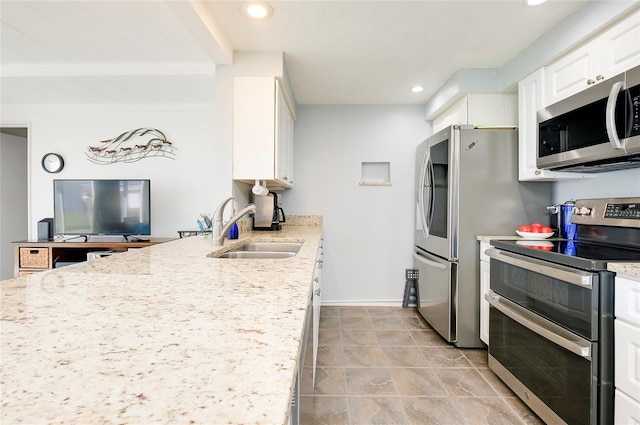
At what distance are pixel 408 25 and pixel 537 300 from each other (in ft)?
6.07

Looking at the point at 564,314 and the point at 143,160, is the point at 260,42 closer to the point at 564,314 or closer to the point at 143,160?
the point at 143,160

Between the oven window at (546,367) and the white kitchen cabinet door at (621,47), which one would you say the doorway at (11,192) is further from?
the white kitchen cabinet door at (621,47)

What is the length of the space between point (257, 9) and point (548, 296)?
227 cm

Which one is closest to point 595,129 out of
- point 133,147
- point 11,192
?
point 133,147

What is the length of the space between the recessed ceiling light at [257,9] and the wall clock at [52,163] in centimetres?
321

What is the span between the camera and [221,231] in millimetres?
1801

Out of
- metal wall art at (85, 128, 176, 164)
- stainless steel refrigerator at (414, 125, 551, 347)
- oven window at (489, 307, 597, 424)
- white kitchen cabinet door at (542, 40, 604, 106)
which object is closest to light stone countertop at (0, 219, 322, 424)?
oven window at (489, 307, 597, 424)

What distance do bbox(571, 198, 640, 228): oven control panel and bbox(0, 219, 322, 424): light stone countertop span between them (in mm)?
1939

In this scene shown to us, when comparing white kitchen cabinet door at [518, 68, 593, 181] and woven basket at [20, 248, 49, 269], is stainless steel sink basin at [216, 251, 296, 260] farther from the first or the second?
woven basket at [20, 248, 49, 269]

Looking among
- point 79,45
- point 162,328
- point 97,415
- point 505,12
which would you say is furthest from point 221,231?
point 505,12

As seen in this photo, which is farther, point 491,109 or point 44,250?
point 44,250

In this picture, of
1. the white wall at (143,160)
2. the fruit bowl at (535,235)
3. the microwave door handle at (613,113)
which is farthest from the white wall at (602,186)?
the white wall at (143,160)

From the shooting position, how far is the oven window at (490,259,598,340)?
1321 mm

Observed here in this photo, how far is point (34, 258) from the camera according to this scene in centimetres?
308
